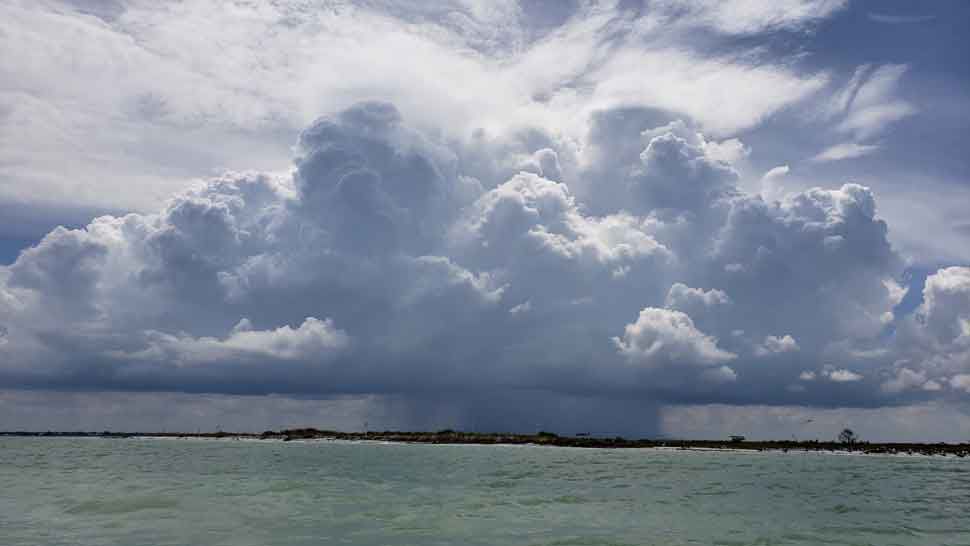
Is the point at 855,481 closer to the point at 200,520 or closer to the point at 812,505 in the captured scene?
the point at 812,505

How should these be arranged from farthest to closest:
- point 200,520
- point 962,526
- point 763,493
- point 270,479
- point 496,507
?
point 270,479, point 763,493, point 496,507, point 962,526, point 200,520

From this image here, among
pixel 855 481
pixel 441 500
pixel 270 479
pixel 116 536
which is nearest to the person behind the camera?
pixel 116 536

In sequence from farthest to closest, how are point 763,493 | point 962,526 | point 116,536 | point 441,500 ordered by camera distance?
point 763,493, point 441,500, point 962,526, point 116,536

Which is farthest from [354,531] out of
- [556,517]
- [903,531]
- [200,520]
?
[903,531]

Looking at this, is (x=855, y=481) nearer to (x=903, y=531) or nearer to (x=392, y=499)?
(x=903, y=531)

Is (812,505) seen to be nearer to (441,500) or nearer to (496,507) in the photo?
(496,507)

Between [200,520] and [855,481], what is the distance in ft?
249

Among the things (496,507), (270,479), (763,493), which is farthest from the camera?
(270,479)

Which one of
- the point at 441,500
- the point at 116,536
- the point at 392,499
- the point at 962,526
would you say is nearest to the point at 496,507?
the point at 441,500

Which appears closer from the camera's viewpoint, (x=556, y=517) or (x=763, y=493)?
(x=556, y=517)

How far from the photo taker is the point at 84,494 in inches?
2009

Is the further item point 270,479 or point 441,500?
point 270,479

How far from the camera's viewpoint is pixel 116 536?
32969mm

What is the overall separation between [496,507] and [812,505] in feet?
83.9
